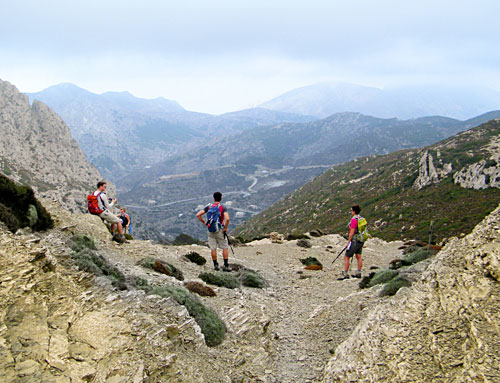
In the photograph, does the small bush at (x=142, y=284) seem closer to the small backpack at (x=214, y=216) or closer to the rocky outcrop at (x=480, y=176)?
the small backpack at (x=214, y=216)

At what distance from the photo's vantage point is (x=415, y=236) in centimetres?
3828

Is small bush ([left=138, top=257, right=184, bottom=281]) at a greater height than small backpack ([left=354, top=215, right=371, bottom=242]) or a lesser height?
lesser

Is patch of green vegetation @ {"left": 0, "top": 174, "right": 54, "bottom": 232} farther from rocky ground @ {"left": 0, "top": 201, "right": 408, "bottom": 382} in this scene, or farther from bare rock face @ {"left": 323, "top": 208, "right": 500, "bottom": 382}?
bare rock face @ {"left": 323, "top": 208, "right": 500, "bottom": 382}

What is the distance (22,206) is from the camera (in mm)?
11172

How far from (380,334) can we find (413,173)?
2761 inches

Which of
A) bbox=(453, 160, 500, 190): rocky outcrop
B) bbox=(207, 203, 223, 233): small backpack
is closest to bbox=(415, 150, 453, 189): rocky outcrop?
bbox=(453, 160, 500, 190): rocky outcrop

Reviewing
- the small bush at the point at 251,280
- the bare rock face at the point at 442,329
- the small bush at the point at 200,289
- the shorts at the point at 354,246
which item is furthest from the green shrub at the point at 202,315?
the shorts at the point at 354,246

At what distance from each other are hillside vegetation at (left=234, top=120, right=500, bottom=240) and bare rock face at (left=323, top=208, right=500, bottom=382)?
102 ft

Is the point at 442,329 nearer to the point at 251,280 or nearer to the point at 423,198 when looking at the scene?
the point at 251,280

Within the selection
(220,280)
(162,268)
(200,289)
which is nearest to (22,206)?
(162,268)

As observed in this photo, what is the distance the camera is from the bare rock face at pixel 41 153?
95.8m

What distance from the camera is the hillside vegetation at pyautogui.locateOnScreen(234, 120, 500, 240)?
40938 mm

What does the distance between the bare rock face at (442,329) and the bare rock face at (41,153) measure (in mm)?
97127

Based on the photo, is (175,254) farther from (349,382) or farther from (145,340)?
(349,382)
